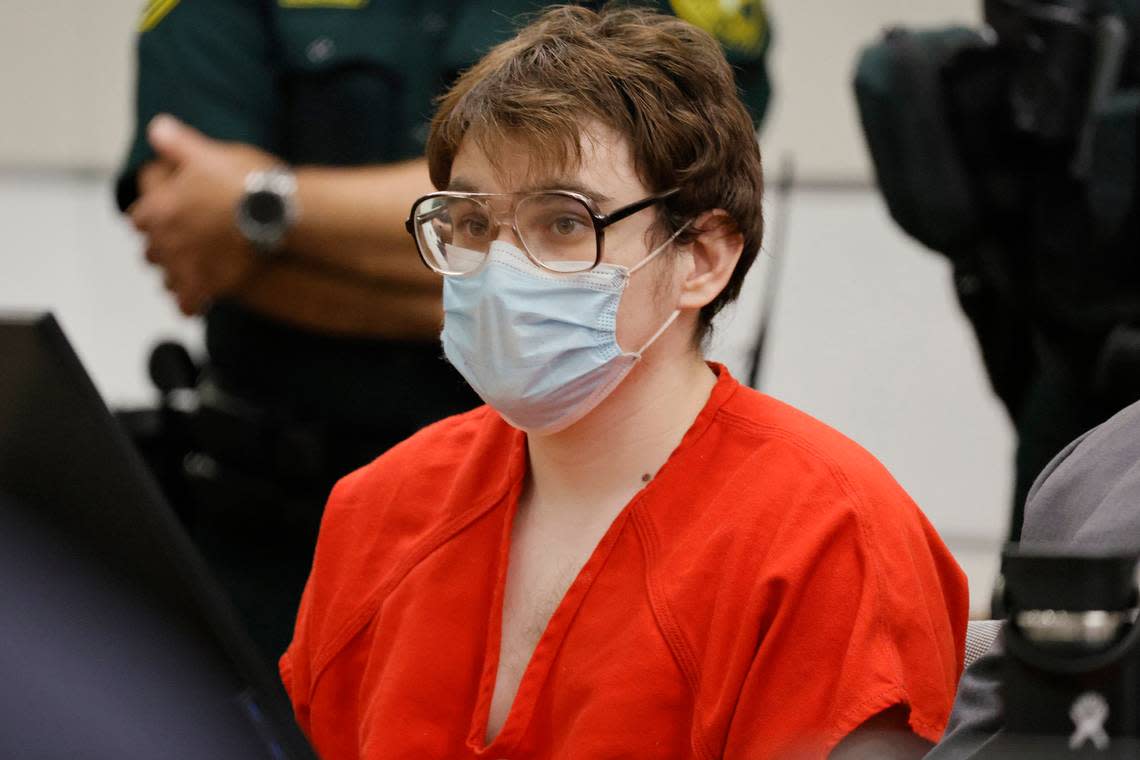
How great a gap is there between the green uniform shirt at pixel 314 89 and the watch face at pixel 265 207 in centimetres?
12

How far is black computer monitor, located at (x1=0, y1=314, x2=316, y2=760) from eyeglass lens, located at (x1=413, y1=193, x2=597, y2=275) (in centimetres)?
70

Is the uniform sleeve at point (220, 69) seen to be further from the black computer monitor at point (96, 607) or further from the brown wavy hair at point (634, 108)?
the black computer monitor at point (96, 607)

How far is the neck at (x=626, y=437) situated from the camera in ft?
5.15

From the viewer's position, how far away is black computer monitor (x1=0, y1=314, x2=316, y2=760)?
2.54ft

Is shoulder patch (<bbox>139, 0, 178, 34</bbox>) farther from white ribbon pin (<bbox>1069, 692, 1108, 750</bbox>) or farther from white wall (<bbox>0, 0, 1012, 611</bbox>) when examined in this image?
white ribbon pin (<bbox>1069, 692, 1108, 750</bbox>)

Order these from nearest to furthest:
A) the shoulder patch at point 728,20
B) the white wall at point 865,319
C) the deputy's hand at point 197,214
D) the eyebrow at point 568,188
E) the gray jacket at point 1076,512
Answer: the gray jacket at point 1076,512 < the eyebrow at point 568,188 < the shoulder patch at point 728,20 < the deputy's hand at point 197,214 < the white wall at point 865,319

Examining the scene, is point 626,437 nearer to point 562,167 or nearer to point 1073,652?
point 562,167

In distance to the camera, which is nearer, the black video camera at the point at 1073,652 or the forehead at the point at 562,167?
the black video camera at the point at 1073,652

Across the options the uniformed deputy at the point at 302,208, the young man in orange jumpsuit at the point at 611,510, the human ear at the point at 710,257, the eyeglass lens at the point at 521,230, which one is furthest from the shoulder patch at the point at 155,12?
the human ear at the point at 710,257

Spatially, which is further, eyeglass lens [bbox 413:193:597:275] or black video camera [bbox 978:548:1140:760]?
eyeglass lens [bbox 413:193:597:275]

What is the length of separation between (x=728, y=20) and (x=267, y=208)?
67 cm

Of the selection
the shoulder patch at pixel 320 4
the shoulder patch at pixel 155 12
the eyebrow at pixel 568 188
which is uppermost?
the shoulder patch at pixel 155 12

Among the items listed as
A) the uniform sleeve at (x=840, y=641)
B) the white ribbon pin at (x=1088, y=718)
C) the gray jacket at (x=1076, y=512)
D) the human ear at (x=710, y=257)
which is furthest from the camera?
the human ear at (x=710, y=257)

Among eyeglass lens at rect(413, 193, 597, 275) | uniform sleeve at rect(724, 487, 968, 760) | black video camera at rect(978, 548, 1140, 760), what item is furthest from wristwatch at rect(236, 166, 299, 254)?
black video camera at rect(978, 548, 1140, 760)
